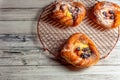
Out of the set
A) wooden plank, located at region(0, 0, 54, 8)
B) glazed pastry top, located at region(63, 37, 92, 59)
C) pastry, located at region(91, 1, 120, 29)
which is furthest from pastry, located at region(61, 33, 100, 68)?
wooden plank, located at region(0, 0, 54, 8)

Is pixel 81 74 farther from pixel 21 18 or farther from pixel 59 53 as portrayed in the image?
pixel 21 18

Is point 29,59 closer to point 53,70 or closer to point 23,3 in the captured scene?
point 53,70

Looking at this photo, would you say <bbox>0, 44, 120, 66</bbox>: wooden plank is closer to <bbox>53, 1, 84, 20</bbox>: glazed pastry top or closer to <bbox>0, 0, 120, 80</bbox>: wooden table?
<bbox>0, 0, 120, 80</bbox>: wooden table

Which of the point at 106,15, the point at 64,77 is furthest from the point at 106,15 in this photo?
the point at 64,77

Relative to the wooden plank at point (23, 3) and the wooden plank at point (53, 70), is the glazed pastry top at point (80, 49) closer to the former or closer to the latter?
the wooden plank at point (53, 70)

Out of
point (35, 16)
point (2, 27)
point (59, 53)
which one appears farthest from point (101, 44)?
point (2, 27)
